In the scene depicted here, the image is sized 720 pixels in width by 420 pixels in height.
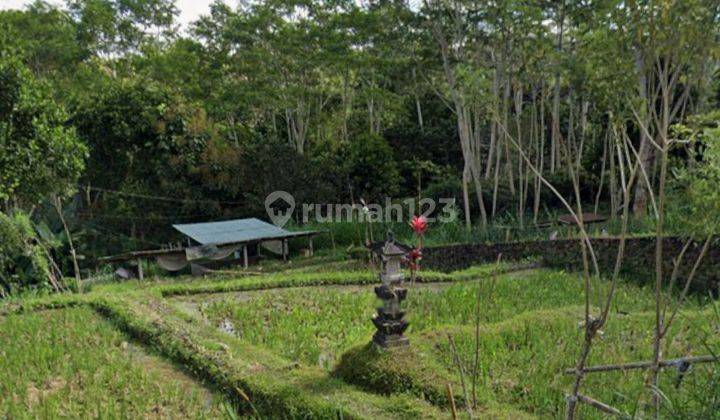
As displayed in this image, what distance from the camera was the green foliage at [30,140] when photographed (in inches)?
330

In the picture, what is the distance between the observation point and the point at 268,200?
15828 millimetres

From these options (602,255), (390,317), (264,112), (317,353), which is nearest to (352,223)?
(602,255)

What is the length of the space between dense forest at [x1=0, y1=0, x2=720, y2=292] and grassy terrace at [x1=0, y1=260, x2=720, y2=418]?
120 inches

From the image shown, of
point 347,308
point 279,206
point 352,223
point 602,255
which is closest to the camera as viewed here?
point 347,308

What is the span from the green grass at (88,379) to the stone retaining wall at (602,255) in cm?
503

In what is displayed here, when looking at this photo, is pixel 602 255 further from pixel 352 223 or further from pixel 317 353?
pixel 352 223

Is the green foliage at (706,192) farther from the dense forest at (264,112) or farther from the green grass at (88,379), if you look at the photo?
the dense forest at (264,112)

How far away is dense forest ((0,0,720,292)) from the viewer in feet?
33.6

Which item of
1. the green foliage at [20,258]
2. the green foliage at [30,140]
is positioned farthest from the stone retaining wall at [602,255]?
the green foliage at [20,258]

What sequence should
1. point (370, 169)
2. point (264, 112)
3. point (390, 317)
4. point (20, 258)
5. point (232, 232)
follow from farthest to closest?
point (264, 112)
point (370, 169)
point (232, 232)
point (20, 258)
point (390, 317)

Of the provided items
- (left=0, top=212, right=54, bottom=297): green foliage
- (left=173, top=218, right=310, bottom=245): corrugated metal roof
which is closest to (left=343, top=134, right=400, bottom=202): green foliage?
(left=173, top=218, right=310, bottom=245): corrugated metal roof

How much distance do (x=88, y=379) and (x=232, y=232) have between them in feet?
28.9

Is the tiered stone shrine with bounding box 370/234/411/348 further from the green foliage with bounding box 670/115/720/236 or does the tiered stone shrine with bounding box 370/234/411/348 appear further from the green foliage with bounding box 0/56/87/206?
the green foliage with bounding box 0/56/87/206

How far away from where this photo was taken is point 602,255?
30.6 feet
